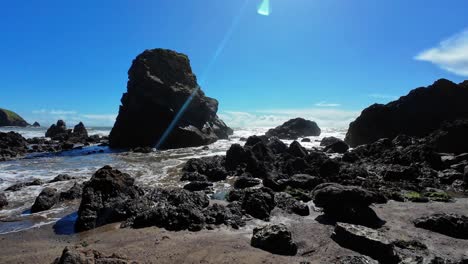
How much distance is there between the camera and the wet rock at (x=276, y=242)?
10.4 meters

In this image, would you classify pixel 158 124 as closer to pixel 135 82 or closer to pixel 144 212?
pixel 135 82

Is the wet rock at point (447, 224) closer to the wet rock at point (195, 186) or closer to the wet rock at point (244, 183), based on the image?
the wet rock at point (244, 183)

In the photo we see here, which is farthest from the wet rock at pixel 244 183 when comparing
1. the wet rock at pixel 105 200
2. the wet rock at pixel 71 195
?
the wet rock at pixel 71 195

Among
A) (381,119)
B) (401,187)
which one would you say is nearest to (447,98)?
(381,119)

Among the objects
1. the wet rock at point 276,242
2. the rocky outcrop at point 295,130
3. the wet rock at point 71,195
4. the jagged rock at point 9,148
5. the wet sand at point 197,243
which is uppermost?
the rocky outcrop at point 295,130

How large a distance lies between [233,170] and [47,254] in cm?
1892

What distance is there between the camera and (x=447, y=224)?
12375 mm

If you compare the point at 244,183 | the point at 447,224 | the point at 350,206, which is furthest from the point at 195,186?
the point at 447,224

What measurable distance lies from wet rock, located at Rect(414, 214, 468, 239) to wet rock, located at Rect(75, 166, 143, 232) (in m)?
11.9

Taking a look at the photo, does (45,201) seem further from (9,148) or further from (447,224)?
(9,148)

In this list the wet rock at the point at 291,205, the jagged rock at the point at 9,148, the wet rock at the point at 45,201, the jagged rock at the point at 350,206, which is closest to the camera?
the jagged rock at the point at 350,206

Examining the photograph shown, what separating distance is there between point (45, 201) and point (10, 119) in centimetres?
16706

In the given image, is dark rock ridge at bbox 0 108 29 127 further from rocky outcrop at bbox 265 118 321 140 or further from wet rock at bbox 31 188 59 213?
wet rock at bbox 31 188 59 213

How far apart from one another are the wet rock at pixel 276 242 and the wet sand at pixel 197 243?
0.26 m
